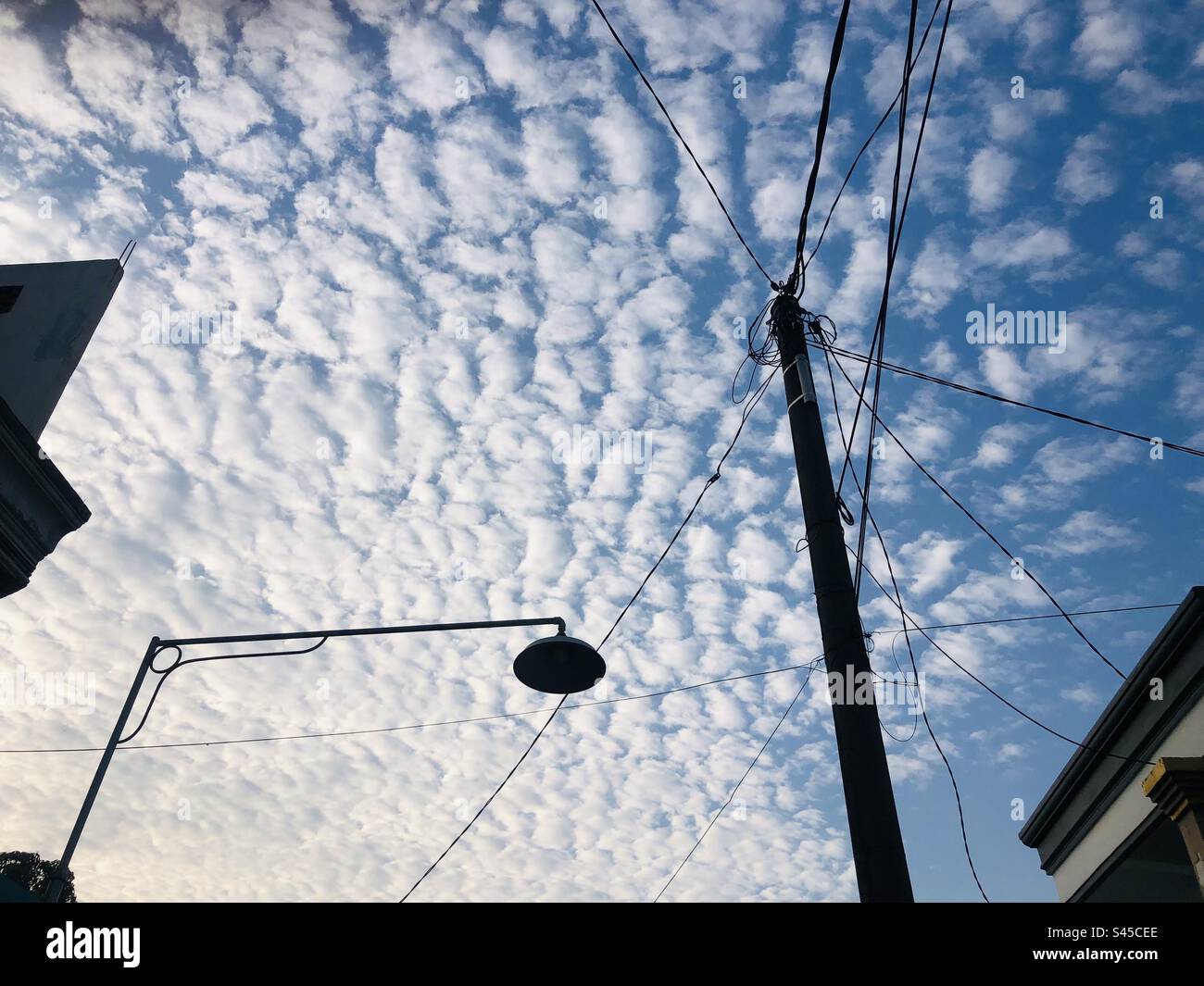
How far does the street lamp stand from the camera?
7355 mm

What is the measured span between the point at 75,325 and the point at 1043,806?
1476 centimetres

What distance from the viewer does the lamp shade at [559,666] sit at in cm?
756


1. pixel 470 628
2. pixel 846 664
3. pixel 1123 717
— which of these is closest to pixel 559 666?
pixel 470 628

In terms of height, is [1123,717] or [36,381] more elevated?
[36,381]

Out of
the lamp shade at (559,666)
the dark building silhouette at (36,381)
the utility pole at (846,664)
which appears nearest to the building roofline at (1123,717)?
the utility pole at (846,664)

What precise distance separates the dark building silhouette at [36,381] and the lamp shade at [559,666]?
611 centimetres

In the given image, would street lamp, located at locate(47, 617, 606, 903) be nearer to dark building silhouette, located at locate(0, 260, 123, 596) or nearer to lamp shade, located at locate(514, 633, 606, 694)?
lamp shade, located at locate(514, 633, 606, 694)

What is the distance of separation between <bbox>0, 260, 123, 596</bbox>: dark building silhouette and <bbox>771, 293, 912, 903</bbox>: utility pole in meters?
8.49

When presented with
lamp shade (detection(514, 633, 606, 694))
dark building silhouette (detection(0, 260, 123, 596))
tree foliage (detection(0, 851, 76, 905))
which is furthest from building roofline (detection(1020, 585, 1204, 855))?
tree foliage (detection(0, 851, 76, 905))

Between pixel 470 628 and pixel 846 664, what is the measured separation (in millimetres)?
4531

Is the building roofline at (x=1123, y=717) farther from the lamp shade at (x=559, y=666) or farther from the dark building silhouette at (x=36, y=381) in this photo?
the dark building silhouette at (x=36, y=381)

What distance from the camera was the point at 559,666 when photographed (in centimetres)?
764

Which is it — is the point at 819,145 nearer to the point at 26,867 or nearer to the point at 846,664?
the point at 846,664
